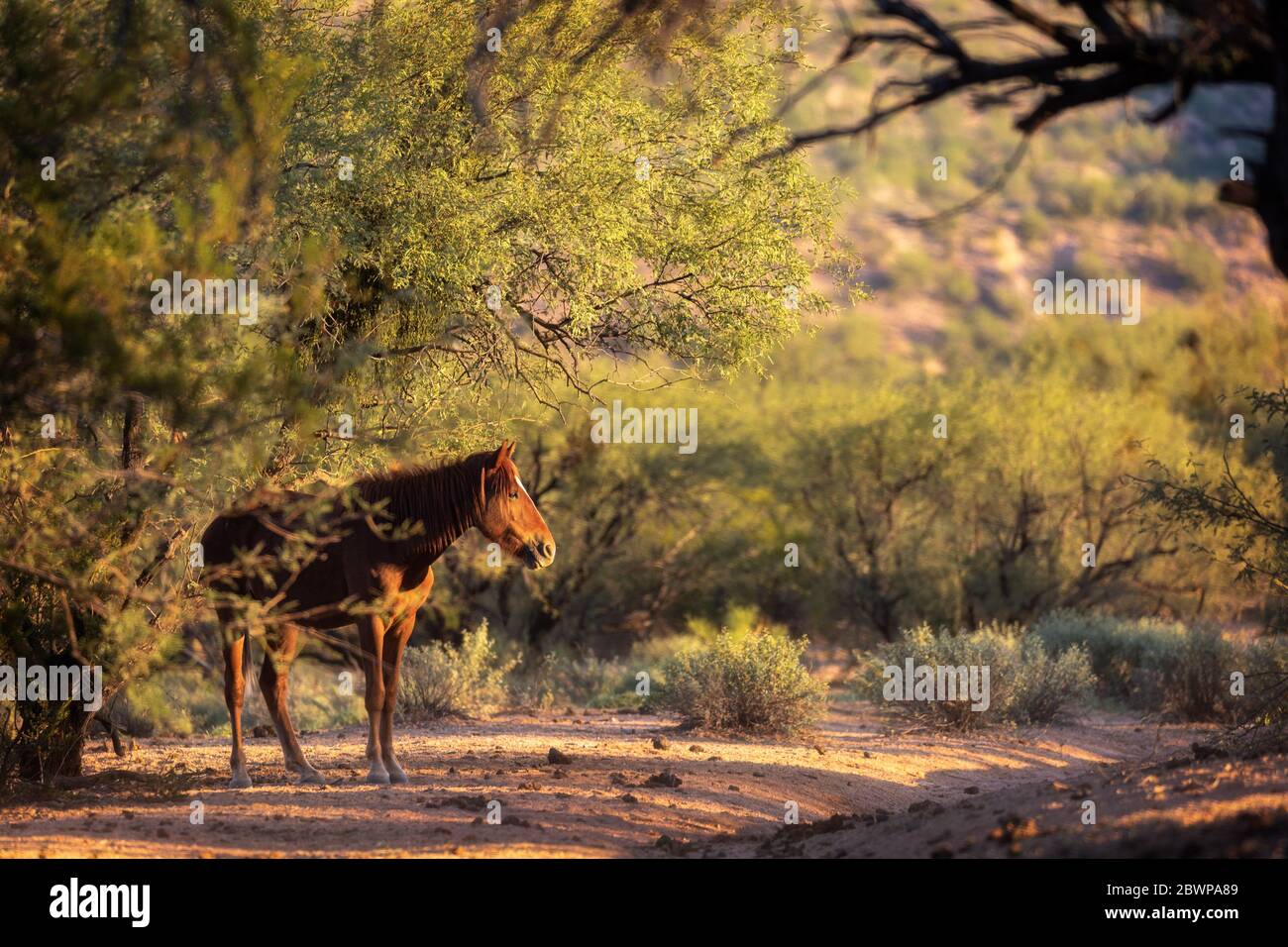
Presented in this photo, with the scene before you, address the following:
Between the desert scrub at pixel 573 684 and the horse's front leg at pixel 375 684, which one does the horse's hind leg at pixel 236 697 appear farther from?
the desert scrub at pixel 573 684

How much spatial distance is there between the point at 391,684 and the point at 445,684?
18.5 ft

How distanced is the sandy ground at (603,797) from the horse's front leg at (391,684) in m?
0.23

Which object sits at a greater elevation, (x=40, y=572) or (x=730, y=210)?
(x=730, y=210)

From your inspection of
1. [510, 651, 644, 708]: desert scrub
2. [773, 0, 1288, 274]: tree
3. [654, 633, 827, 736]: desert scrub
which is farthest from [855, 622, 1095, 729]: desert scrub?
[773, 0, 1288, 274]: tree

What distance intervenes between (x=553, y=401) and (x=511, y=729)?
11.8 feet

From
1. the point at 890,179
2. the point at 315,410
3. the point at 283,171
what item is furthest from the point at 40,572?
the point at 890,179

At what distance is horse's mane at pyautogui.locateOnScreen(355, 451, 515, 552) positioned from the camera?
10.7 m

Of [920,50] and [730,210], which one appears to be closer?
[920,50]

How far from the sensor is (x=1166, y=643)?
19531 millimetres

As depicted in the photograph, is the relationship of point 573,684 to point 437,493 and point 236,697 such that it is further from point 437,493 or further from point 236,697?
point 437,493

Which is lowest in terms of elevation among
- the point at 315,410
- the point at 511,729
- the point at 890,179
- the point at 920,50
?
the point at 511,729

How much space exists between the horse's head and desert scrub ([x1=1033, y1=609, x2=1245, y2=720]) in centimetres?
973

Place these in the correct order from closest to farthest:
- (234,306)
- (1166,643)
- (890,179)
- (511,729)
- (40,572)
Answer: (40,572) < (234,306) < (511,729) < (1166,643) < (890,179)

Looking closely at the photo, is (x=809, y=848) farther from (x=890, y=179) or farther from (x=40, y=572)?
(x=890, y=179)
